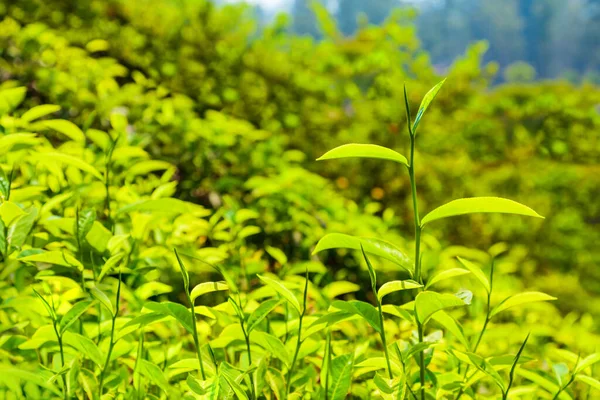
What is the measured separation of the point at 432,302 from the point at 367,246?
12cm

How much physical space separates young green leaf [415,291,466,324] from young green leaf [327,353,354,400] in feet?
0.46

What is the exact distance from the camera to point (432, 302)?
2.37 feet

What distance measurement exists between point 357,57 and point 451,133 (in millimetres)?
1134

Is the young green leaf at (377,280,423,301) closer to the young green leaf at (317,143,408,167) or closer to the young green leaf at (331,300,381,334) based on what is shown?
the young green leaf at (331,300,381,334)

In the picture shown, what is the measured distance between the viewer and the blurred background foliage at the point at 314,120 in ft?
7.97

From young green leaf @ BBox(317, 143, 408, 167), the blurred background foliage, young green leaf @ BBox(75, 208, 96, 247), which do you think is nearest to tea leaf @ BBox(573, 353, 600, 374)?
young green leaf @ BBox(317, 143, 408, 167)

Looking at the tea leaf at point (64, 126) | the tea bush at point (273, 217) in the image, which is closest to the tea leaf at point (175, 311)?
the tea bush at point (273, 217)

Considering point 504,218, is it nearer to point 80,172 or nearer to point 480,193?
point 480,193

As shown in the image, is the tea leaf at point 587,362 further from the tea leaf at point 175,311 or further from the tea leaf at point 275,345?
the tea leaf at point 175,311

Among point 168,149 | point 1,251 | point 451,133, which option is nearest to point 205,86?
point 168,149

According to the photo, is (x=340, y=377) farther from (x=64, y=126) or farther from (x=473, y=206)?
(x=64, y=126)

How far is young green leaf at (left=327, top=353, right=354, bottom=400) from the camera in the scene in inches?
31.0

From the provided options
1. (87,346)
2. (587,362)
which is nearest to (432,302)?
(587,362)

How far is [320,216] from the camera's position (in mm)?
2338
